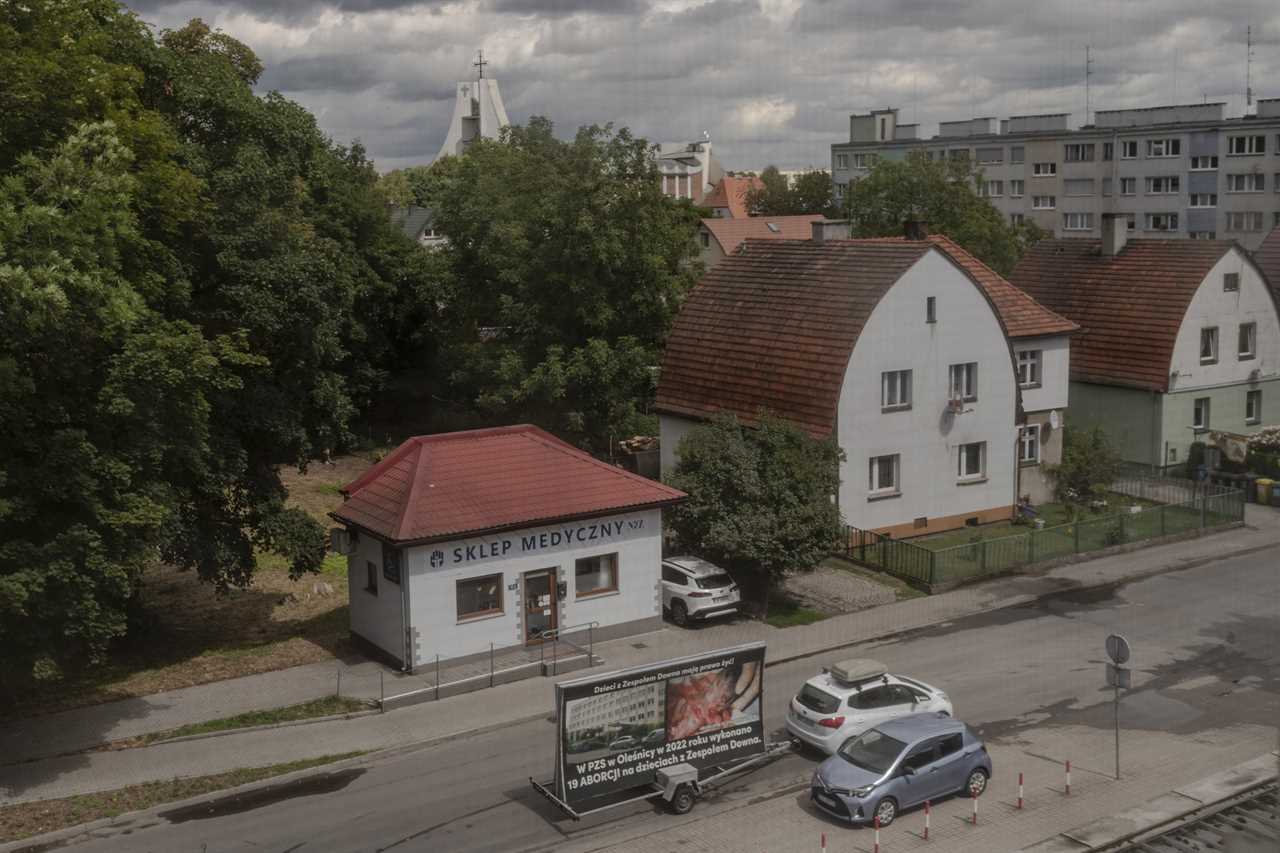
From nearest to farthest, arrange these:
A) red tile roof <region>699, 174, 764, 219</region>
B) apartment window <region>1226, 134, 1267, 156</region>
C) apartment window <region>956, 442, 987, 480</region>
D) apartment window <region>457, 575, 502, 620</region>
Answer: apartment window <region>457, 575, 502, 620</region> → apartment window <region>956, 442, 987, 480</region> → apartment window <region>1226, 134, 1267, 156</region> → red tile roof <region>699, 174, 764, 219</region>

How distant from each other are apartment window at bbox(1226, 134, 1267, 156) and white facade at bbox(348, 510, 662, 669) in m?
60.7

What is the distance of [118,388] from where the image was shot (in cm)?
2262

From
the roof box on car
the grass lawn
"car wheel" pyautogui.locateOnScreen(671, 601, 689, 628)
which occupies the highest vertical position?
the roof box on car

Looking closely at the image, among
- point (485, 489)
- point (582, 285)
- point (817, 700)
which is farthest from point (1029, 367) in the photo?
point (817, 700)

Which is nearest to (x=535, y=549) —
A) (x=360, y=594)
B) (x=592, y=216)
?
(x=360, y=594)

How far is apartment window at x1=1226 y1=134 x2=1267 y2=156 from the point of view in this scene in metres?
76.2

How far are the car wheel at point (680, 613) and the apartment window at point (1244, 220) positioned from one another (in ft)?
195

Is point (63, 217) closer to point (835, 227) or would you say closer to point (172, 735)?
point (172, 735)

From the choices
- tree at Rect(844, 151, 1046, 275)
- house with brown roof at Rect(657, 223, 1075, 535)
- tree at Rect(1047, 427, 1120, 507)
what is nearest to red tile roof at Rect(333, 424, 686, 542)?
house with brown roof at Rect(657, 223, 1075, 535)

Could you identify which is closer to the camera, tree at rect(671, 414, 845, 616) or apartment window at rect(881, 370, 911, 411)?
tree at rect(671, 414, 845, 616)

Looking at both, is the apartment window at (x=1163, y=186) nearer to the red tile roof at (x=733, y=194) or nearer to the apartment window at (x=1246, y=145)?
the apartment window at (x=1246, y=145)

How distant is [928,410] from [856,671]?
1673 centimetres

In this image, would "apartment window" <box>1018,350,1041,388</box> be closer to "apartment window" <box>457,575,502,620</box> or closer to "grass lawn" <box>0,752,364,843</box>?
"apartment window" <box>457,575,502,620</box>

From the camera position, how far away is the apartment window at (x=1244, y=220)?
7675 centimetres
